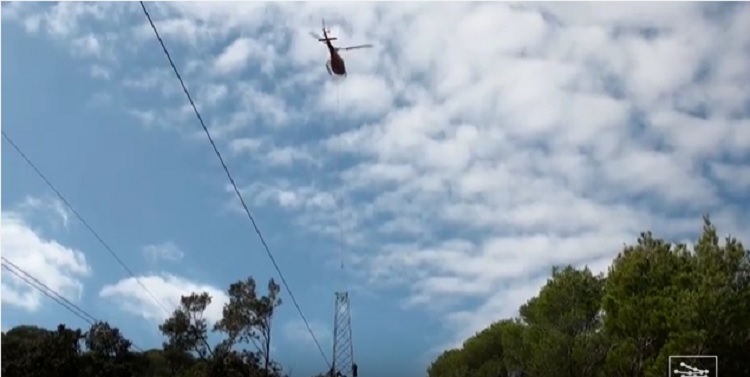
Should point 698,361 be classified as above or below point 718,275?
below

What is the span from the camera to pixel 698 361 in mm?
32750

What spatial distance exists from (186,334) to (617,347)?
72.6 ft

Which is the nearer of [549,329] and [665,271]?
[665,271]

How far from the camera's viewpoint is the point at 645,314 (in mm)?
35375

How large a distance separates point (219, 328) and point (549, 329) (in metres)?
15.7

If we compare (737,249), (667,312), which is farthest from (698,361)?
(737,249)

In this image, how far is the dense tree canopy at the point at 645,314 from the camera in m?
32.8

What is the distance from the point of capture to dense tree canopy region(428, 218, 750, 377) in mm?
32781

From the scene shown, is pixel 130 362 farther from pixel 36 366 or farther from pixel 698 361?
pixel 698 361

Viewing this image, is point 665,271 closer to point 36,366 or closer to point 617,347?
point 617,347

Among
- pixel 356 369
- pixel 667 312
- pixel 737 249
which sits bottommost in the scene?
pixel 356 369

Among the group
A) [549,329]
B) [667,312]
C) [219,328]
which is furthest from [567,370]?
[219,328]

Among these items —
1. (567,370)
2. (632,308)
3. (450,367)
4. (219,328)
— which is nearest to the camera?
(632,308)

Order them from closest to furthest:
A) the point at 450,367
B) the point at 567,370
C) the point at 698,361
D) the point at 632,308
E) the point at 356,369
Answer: the point at 356,369 → the point at 698,361 → the point at 632,308 → the point at 567,370 → the point at 450,367
